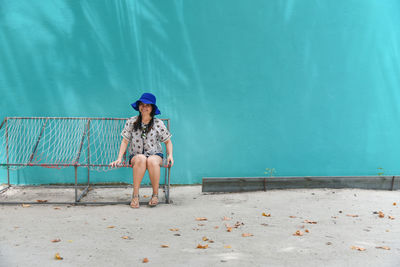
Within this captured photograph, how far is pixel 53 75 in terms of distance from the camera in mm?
5473

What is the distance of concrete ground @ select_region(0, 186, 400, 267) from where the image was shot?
9.55 ft

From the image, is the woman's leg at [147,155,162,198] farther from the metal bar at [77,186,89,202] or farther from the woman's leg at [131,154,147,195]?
the metal bar at [77,186,89,202]

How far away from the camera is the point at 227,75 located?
569 cm

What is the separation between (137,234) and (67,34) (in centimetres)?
324

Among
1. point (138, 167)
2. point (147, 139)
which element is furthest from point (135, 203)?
point (147, 139)

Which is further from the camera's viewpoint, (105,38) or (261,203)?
(105,38)

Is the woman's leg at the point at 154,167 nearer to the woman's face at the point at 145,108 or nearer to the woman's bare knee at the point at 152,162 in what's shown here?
the woman's bare knee at the point at 152,162

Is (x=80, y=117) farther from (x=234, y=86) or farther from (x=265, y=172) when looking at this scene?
(x=265, y=172)

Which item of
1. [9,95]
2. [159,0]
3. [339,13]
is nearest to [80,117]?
[9,95]

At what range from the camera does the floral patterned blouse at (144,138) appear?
468cm

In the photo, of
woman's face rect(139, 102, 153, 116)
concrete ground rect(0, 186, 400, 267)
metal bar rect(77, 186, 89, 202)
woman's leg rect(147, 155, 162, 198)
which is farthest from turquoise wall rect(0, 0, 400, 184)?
woman's leg rect(147, 155, 162, 198)

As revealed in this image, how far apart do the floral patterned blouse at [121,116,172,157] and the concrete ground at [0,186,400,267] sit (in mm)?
684

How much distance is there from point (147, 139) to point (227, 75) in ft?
5.58

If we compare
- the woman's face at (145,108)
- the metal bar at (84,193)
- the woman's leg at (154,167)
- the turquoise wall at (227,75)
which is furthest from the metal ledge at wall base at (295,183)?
the metal bar at (84,193)
